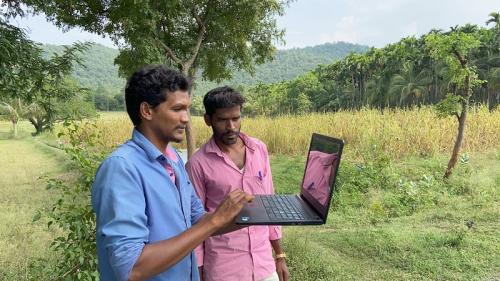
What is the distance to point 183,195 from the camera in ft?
3.99

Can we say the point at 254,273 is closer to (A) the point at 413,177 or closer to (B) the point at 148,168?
(B) the point at 148,168

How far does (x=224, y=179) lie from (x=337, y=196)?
4.64m

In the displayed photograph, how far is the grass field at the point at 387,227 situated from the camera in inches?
145

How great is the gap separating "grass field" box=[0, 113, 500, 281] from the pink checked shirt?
6.11ft

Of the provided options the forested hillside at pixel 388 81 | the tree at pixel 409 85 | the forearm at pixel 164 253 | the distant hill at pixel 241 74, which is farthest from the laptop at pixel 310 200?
the distant hill at pixel 241 74

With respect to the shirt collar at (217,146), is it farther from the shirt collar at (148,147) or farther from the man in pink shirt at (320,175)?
the shirt collar at (148,147)

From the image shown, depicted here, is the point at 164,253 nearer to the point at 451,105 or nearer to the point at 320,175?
the point at 320,175

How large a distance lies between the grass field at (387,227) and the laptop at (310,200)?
83.3 inches

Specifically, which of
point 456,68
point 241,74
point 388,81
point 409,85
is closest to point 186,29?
point 456,68

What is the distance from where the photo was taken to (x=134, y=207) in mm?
984

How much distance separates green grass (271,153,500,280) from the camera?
3.64 meters

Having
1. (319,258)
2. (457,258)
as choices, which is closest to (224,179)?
(319,258)

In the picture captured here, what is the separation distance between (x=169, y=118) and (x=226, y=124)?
727 millimetres

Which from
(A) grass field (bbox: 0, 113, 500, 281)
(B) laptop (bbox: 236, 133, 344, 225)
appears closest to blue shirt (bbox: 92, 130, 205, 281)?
(B) laptop (bbox: 236, 133, 344, 225)
